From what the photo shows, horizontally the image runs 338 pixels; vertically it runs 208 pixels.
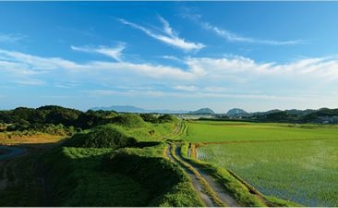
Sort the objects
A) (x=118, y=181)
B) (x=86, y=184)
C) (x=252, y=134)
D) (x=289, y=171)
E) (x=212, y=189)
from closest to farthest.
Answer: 1. (x=212, y=189)
2. (x=86, y=184)
3. (x=118, y=181)
4. (x=289, y=171)
5. (x=252, y=134)

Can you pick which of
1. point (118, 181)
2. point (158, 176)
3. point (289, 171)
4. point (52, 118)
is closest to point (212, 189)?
point (158, 176)

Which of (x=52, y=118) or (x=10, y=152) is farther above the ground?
(x=52, y=118)

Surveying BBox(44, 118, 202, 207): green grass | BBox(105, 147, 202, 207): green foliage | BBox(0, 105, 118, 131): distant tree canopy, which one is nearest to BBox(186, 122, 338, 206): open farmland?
BBox(105, 147, 202, 207): green foliage

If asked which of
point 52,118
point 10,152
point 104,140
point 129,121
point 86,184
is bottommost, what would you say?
point 10,152

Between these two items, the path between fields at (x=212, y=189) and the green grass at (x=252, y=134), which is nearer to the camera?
the path between fields at (x=212, y=189)

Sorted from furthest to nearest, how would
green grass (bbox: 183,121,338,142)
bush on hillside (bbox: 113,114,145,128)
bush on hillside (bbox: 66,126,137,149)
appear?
bush on hillside (bbox: 113,114,145,128) → green grass (bbox: 183,121,338,142) → bush on hillside (bbox: 66,126,137,149)

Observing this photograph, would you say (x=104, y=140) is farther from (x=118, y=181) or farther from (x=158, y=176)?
(x=158, y=176)

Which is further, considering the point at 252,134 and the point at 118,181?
the point at 252,134

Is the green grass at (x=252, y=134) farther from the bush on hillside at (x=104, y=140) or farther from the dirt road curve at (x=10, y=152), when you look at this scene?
the dirt road curve at (x=10, y=152)

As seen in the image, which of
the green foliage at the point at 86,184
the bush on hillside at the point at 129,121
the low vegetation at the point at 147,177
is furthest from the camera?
the bush on hillside at the point at 129,121

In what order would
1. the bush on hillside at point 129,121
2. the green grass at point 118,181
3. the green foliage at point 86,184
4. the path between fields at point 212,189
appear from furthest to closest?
the bush on hillside at point 129,121 < the green foliage at point 86,184 < the green grass at point 118,181 < the path between fields at point 212,189

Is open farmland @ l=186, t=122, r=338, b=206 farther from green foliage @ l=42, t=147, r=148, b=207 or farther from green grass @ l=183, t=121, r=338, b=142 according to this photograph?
green grass @ l=183, t=121, r=338, b=142

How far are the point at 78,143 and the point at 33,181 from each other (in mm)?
12209

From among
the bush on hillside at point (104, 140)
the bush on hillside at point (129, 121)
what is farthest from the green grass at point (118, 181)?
the bush on hillside at point (129, 121)
